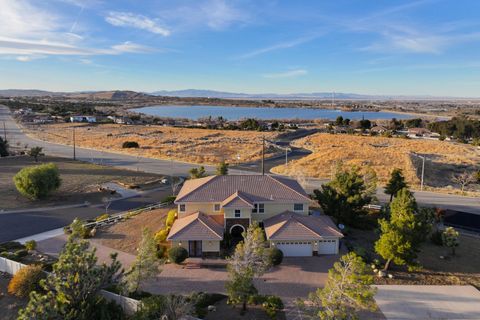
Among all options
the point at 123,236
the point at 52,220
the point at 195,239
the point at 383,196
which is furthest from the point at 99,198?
the point at 383,196

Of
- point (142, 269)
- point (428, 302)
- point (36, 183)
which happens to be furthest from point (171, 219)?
point (428, 302)

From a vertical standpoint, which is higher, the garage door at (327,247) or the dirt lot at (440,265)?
the garage door at (327,247)

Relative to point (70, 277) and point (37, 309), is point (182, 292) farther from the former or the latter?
point (37, 309)

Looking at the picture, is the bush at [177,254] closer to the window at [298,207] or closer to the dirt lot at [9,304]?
the dirt lot at [9,304]

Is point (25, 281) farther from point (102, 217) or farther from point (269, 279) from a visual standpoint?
point (269, 279)

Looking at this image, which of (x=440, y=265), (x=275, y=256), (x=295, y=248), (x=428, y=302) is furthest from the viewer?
(x=295, y=248)

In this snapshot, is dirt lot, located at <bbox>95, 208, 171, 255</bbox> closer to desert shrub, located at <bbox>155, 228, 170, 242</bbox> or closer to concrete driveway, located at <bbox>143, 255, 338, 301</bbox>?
desert shrub, located at <bbox>155, 228, 170, 242</bbox>

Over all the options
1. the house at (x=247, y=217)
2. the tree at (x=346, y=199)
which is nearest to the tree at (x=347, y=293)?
the house at (x=247, y=217)
